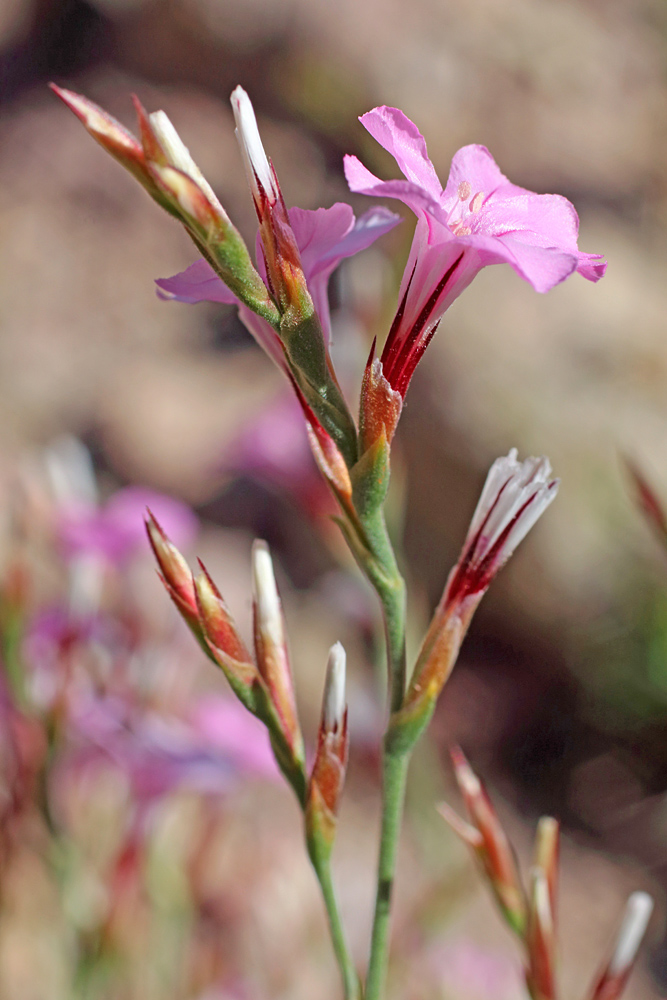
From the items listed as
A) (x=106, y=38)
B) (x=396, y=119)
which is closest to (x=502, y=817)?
(x=396, y=119)

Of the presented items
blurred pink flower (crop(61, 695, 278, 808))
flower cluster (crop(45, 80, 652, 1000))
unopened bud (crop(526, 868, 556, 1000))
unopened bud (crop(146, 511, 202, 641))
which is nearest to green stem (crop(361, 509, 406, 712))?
flower cluster (crop(45, 80, 652, 1000))

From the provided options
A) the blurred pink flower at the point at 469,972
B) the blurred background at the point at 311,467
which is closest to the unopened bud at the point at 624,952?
the blurred background at the point at 311,467

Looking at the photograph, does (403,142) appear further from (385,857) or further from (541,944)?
(541,944)

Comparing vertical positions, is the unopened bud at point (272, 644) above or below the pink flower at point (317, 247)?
below

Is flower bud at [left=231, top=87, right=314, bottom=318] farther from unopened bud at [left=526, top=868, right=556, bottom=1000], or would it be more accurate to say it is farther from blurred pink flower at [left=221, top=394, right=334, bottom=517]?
blurred pink flower at [left=221, top=394, right=334, bottom=517]

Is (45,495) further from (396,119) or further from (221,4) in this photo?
(221,4)

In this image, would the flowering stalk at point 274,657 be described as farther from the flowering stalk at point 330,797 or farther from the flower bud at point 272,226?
the flower bud at point 272,226

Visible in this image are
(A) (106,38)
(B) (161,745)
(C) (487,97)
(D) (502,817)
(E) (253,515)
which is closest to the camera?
(B) (161,745)
